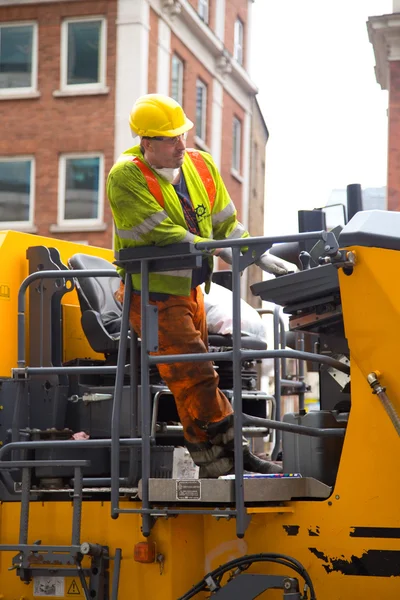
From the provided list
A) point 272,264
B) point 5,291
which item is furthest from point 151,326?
point 5,291

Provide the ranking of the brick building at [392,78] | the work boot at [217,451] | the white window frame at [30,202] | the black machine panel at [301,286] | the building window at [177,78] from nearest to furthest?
1. the black machine panel at [301,286]
2. the work boot at [217,451]
3. the brick building at [392,78]
4. the white window frame at [30,202]
5. the building window at [177,78]

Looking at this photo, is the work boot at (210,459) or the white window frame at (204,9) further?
the white window frame at (204,9)

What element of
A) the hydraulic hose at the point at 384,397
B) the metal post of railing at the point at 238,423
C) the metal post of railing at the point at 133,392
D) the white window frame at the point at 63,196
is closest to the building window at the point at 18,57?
the white window frame at the point at 63,196

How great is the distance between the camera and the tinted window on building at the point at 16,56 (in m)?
28.0

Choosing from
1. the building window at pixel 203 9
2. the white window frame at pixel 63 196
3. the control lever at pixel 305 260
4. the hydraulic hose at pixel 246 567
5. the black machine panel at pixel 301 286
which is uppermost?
the building window at pixel 203 9

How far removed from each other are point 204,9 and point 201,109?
2.91 metres

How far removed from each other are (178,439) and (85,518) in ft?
2.54

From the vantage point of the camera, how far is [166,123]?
202 inches

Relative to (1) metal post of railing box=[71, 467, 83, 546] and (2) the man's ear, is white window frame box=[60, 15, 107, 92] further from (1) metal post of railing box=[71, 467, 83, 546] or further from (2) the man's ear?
(1) metal post of railing box=[71, 467, 83, 546]

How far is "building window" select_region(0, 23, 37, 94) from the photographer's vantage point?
27.9m

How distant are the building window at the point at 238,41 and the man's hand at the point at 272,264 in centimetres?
2904

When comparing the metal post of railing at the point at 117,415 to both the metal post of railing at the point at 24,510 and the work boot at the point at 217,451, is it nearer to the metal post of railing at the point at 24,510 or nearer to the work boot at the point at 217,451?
the work boot at the point at 217,451

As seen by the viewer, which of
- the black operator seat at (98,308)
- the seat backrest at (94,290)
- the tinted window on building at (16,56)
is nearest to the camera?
the black operator seat at (98,308)

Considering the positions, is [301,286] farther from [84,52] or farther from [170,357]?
[84,52]
